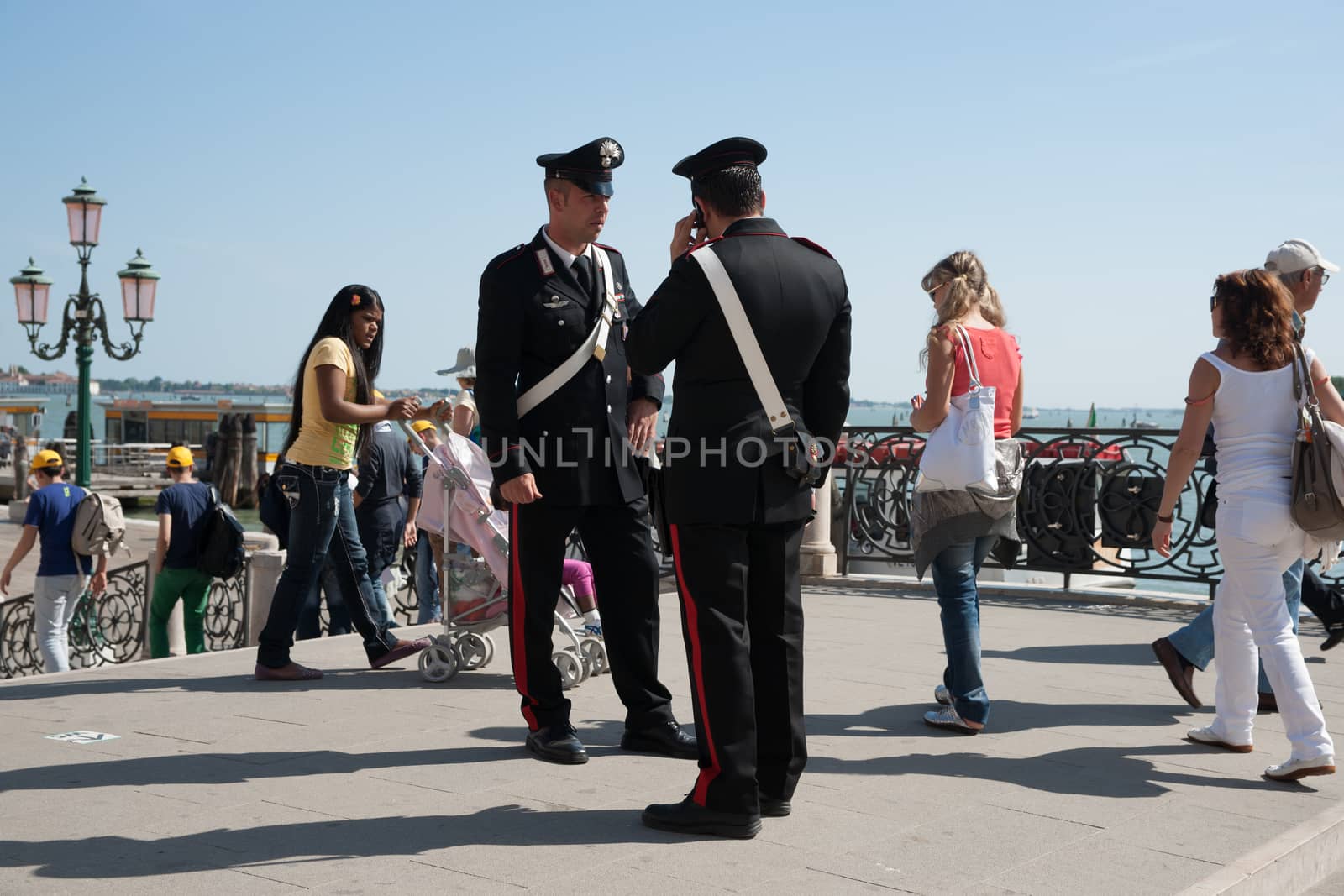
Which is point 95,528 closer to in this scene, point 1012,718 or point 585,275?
point 585,275

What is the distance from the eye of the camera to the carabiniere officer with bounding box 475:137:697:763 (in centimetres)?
482

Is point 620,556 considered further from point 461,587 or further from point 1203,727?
point 1203,727

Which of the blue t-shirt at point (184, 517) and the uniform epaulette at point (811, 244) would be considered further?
the blue t-shirt at point (184, 517)

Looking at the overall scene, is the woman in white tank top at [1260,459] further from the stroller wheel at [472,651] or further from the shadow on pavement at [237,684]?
the stroller wheel at [472,651]

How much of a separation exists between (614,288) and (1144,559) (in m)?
5.53

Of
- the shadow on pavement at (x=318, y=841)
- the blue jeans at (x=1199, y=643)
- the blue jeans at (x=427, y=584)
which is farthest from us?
the blue jeans at (x=427, y=584)

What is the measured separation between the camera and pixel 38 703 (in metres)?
5.69

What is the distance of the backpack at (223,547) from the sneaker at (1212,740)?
5.15m

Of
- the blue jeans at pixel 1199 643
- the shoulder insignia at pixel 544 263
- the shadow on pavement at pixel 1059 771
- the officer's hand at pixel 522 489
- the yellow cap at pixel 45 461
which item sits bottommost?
the shadow on pavement at pixel 1059 771

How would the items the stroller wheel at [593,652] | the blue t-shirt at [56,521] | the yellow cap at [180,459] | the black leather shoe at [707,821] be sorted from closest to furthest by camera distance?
the black leather shoe at [707,821]
the stroller wheel at [593,652]
the yellow cap at [180,459]
the blue t-shirt at [56,521]

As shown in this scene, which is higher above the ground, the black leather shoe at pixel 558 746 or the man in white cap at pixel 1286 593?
the man in white cap at pixel 1286 593

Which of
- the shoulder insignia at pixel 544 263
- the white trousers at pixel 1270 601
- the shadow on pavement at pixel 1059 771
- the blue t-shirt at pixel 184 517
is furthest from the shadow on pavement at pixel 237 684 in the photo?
the white trousers at pixel 1270 601

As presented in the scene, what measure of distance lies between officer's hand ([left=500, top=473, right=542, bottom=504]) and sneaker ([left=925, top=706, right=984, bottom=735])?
183cm

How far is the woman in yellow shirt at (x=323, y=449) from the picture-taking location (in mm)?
6082
